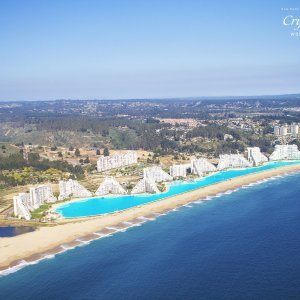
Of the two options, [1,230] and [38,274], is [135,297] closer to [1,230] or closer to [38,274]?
[38,274]

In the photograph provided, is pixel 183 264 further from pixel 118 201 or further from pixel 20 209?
pixel 118 201

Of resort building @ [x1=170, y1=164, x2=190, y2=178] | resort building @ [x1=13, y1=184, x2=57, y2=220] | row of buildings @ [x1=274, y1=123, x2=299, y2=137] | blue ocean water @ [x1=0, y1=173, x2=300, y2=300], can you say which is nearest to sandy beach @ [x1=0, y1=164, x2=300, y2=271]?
blue ocean water @ [x1=0, y1=173, x2=300, y2=300]

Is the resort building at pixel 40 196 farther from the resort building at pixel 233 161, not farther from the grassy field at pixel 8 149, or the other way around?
the grassy field at pixel 8 149

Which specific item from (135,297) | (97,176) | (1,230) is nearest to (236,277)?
(135,297)

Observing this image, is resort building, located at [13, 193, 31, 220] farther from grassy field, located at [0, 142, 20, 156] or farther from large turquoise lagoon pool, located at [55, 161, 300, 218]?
grassy field, located at [0, 142, 20, 156]

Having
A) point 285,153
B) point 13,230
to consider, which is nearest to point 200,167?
point 285,153

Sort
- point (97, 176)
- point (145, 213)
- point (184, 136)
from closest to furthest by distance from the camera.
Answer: point (145, 213)
point (97, 176)
point (184, 136)
